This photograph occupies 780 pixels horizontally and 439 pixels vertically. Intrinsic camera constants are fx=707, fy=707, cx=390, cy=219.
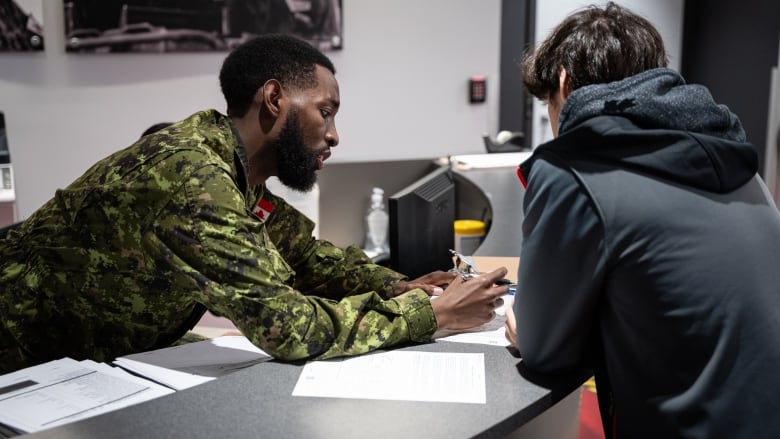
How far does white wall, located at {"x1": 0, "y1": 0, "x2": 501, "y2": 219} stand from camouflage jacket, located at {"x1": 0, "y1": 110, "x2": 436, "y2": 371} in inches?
59.6

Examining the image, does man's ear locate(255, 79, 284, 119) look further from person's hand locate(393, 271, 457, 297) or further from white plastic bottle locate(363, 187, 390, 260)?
white plastic bottle locate(363, 187, 390, 260)

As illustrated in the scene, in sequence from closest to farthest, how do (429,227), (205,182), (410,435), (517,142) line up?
1. (410,435)
2. (205,182)
3. (429,227)
4. (517,142)

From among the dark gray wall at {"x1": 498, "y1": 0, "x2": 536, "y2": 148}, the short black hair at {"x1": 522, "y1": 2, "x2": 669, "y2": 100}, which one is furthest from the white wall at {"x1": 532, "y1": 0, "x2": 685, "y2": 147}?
the short black hair at {"x1": 522, "y1": 2, "x2": 669, "y2": 100}

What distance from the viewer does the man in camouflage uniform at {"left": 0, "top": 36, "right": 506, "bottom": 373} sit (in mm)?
1142

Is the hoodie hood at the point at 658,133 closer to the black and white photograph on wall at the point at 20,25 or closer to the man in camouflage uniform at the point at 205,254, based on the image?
the man in camouflage uniform at the point at 205,254

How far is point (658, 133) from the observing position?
0.98 metres

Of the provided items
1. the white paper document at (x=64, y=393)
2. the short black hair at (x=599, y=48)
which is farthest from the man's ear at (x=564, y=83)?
the white paper document at (x=64, y=393)

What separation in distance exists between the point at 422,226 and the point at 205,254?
30.9 inches

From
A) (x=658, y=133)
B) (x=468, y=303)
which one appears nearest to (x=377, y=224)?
(x=468, y=303)

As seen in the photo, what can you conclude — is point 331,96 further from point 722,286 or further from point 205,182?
point 722,286

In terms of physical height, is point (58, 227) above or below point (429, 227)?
above

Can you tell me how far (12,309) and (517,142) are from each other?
323 centimetres

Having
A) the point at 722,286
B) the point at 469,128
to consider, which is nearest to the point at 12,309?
the point at 722,286

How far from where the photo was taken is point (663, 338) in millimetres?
979
